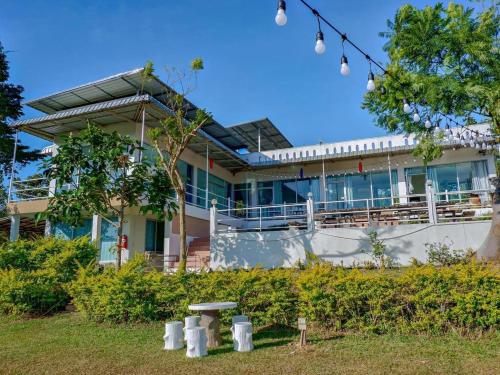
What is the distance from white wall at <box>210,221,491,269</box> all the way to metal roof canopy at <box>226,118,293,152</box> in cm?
771

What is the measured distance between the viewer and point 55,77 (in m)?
16.1

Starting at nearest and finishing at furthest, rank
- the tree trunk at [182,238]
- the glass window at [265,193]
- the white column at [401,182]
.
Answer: the tree trunk at [182,238], the white column at [401,182], the glass window at [265,193]

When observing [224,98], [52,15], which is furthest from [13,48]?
[224,98]

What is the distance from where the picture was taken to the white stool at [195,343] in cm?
579

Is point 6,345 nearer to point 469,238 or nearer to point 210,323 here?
point 210,323

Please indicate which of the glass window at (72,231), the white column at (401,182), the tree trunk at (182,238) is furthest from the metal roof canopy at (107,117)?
the white column at (401,182)

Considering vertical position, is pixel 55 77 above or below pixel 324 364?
above

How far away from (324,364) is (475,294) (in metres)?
2.74

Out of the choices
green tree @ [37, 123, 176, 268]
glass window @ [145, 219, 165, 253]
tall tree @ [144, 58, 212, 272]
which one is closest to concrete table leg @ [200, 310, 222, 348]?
tall tree @ [144, 58, 212, 272]

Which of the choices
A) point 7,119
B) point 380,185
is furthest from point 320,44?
→ point 7,119

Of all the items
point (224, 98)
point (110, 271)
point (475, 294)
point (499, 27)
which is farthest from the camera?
point (224, 98)

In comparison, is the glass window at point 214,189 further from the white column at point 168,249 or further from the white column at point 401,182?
the white column at point 401,182

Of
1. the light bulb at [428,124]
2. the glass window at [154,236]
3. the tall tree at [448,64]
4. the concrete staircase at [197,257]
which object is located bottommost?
the concrete staircase at [197,257]

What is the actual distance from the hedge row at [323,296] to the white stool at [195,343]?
1667mm
